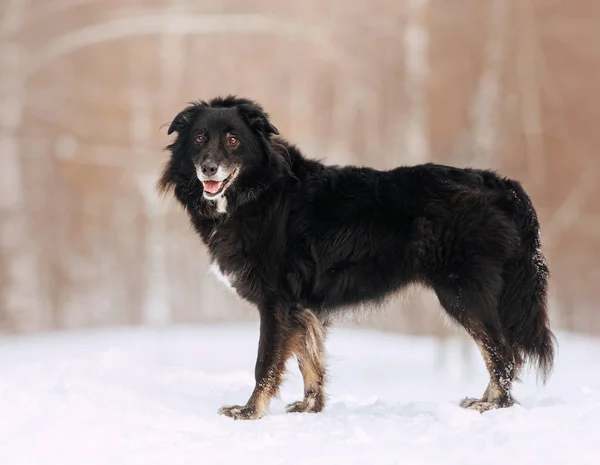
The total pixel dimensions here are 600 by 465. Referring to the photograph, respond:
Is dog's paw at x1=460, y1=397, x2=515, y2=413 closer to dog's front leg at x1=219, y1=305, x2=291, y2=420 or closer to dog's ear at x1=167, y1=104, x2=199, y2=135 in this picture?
dog's front leg at x1=219, y1=305, x2=291, y2=420

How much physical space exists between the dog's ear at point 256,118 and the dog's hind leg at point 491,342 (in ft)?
5.86

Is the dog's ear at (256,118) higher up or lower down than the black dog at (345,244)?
higher up

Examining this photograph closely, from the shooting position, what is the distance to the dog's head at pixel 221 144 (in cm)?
498

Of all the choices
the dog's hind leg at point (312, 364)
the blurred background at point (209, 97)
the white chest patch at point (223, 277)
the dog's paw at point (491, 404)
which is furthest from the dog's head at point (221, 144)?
the blurred background at point (209, 97)

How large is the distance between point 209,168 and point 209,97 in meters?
13.0

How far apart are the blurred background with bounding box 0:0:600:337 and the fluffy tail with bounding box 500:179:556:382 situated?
23.3 ft

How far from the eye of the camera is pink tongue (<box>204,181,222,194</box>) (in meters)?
5.00

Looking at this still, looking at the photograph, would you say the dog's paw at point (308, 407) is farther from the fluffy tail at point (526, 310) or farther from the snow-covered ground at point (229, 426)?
the fluffy tail at point (526, 310)

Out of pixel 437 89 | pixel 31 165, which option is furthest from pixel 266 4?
pixel 31 165

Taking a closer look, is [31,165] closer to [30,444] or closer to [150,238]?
[150,238]

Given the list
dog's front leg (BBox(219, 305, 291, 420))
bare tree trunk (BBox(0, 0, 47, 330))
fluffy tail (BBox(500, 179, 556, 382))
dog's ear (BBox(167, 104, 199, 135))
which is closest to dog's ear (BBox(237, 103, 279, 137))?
dog's ear (BBox(167, 104, 199, 135))

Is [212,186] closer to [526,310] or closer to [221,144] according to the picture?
[221,144]

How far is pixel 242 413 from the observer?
4777 mm

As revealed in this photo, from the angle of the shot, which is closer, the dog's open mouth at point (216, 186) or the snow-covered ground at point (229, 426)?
the snow-covered ground at point (229, 426)
